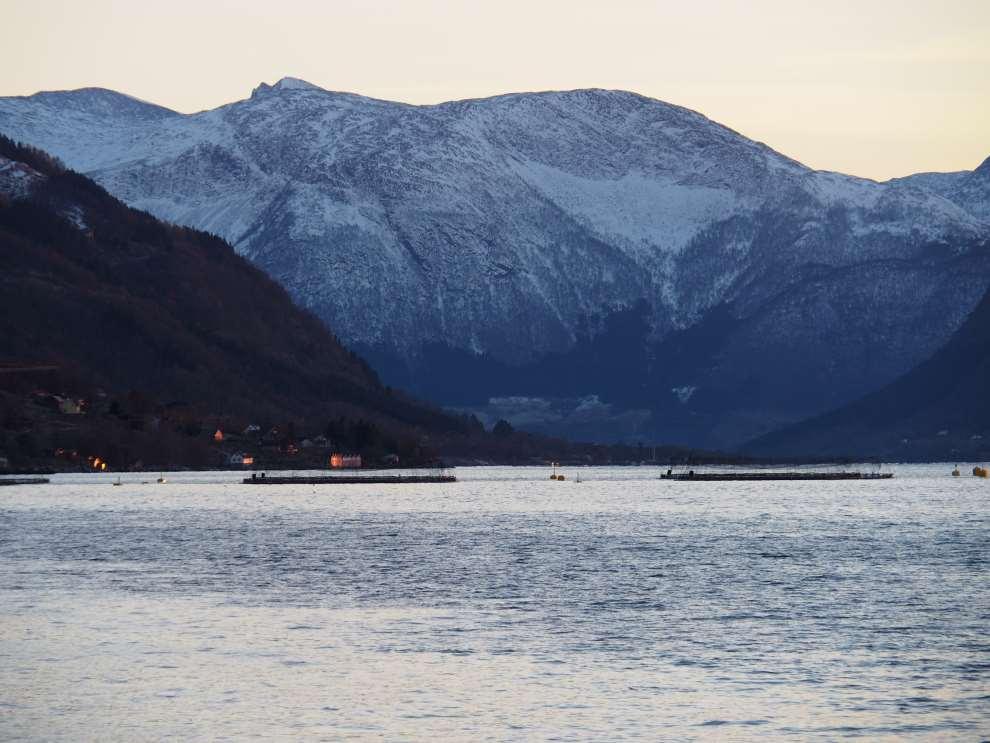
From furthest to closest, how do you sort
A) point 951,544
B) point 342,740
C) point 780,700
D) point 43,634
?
point 951,544
point 43,634
point 780,700
point 342,740

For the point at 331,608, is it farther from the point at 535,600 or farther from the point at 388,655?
the point at 388,655

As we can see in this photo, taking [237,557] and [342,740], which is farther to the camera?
[237,557]

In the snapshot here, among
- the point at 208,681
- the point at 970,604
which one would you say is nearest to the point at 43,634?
the point at 208,681


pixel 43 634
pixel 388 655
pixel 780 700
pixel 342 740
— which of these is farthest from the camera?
pixel 43 634

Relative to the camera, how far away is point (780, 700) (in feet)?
258

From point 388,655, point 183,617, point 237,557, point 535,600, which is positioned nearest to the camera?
point 388,655

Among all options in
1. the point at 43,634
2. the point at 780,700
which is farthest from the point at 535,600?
the point at 780,700

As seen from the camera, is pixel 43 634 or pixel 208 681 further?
pixel 43 634

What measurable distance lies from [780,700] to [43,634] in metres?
43.3

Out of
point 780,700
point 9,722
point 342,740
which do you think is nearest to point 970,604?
point 780,700

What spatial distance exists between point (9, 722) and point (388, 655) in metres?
23.8

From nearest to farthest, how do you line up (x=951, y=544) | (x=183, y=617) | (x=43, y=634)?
(x=43, y=634)
(x=183, y=617)
(x=951, y=544)

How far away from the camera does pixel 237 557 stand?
531 ft

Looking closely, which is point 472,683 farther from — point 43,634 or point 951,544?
point 951,544
